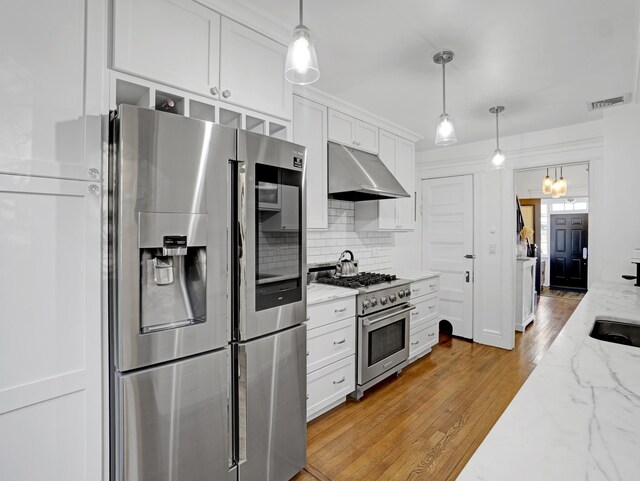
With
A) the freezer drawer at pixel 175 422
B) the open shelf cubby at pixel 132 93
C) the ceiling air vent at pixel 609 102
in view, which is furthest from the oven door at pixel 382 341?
the ceiling air vent at pixel 609 102

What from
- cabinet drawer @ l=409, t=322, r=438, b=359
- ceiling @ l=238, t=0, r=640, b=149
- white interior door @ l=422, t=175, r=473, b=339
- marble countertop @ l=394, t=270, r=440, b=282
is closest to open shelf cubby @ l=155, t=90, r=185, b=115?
ceiling @ l=238, t=0, r=640, b=149

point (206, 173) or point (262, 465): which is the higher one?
point (206, 173)

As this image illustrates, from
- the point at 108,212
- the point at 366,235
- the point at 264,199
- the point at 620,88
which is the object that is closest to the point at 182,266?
the point at 108,212

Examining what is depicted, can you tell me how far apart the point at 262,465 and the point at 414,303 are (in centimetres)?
226

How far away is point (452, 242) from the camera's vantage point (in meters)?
4.55

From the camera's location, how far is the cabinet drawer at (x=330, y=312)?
2.39 m

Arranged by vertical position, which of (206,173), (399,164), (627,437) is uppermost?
(399,164)

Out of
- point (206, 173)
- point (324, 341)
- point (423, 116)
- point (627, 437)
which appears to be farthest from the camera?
point (423, 116)

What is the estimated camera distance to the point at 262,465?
172 cm

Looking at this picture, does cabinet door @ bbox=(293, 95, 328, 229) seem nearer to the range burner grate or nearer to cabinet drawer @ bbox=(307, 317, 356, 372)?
the range burner grate

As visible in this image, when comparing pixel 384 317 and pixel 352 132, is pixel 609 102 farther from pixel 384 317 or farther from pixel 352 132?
pixel 384 317

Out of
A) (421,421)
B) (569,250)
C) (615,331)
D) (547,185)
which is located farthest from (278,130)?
(569,250)

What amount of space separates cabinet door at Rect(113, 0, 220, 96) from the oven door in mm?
2101

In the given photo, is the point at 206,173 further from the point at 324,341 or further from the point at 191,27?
the point at 324,341
